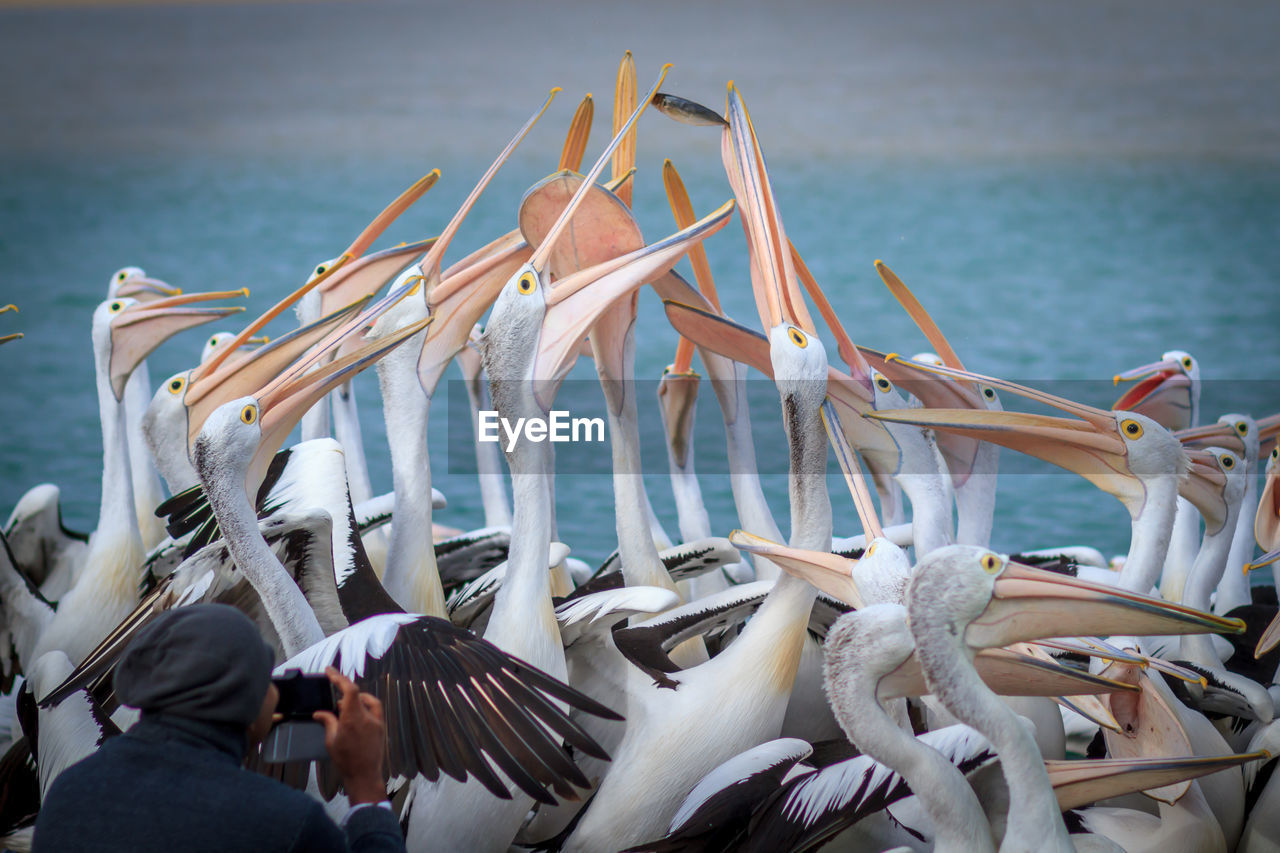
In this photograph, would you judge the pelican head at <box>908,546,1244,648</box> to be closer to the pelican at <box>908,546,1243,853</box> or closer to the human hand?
the pelican at <box>908,546,1243,853</box>

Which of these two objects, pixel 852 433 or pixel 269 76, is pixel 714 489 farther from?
pixel 269 76

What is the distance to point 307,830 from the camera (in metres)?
1.08

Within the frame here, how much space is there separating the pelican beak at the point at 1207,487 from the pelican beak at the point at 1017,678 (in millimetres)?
747

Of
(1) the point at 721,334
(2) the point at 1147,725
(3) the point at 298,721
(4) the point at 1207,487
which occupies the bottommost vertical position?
(2) the point at 1147,725

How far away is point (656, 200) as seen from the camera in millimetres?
10695

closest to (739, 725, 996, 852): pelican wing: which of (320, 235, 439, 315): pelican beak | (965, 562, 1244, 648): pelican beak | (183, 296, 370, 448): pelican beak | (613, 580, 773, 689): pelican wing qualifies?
(965, 562, 1244, 648): pelican beak

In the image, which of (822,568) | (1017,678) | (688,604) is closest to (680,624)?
(688,604)

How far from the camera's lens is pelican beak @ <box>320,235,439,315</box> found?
2.64 meters

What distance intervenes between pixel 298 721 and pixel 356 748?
0.07 meters

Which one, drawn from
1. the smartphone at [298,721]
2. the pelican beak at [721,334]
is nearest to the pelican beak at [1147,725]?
the pelican beak at [721,334]

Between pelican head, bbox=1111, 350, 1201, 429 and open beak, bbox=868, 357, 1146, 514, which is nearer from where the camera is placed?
open beak, bbox=868, 357, 1146, 514

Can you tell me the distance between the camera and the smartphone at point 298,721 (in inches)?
46.6

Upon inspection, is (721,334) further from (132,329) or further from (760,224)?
(132,329)

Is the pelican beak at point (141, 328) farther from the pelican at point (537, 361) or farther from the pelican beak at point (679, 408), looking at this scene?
the pelican at point (537, 361)
